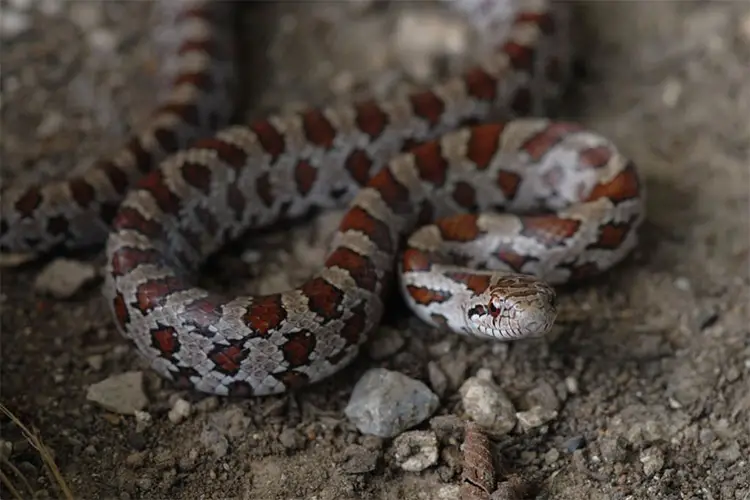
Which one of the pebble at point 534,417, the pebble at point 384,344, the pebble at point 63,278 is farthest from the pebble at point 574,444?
the pebble at point 63,278

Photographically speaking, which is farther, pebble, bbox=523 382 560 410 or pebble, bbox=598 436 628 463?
pebble, bbox=523 382 560 410

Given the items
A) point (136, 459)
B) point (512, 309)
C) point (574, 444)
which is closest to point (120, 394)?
point (136, 459)

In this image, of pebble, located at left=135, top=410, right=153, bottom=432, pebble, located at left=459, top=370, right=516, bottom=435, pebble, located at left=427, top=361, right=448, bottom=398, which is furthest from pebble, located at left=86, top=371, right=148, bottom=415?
pebble, located at left=459, top=370, right=516, bottom=435

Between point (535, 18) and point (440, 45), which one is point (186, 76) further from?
point (535, 18)

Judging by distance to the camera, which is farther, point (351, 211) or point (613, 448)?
point (351, 211)

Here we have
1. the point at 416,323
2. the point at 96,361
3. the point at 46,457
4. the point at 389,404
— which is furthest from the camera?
the point at 416,323

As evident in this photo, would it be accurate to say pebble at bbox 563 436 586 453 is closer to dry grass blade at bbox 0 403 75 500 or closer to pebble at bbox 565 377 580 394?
pebble at bbox 565 377 580 394

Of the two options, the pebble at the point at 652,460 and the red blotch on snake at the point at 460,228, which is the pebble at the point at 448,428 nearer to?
the pebble at the point at 652,460

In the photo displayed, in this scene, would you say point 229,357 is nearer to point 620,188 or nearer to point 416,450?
point 416,450
